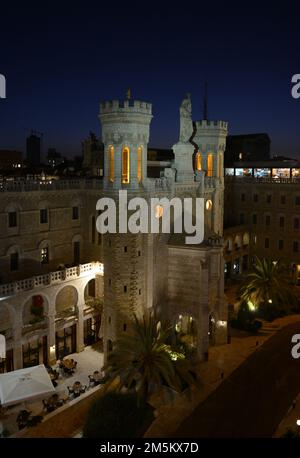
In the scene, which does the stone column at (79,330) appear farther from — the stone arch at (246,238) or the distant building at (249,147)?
the distant building at (249,147)

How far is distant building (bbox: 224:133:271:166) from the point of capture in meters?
89.2

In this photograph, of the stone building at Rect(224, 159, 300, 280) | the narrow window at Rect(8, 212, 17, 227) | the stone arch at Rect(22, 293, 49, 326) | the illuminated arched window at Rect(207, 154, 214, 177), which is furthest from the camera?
the stone building at Rect(224, 159, 300, 280)

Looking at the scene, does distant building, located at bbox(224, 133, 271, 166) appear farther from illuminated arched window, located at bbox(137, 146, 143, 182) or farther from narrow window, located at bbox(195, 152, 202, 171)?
illuminated arched window, located at bbox(137, 146, 143, 182)

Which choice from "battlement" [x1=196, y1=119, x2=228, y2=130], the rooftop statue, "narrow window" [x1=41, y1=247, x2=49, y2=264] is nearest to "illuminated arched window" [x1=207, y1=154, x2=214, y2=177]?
"battlement" [x1=196, y1=119, x2=228, y2=130]

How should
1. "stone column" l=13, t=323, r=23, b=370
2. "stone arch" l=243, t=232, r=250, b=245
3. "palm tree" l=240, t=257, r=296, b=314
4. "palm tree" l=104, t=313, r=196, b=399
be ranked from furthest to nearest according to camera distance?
"stone arch" l=243, t=232, r=250, b=245 < "palm tree" l=240, t=257, r=296, b=314 < "stone column" l=13, t=323, r=23, b=370 < "palm tree" l=104, t=313, r=196, b=399

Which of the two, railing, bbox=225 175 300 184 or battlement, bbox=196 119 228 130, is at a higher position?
battlement, bbox=196 119 228 130

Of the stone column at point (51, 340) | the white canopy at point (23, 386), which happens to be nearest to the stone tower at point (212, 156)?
the stone column at point (51, 340)

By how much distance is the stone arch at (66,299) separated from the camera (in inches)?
1733

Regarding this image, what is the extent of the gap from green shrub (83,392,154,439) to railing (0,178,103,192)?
19546mm

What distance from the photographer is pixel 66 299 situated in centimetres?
4528

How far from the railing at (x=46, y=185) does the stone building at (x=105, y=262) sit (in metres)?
0.10

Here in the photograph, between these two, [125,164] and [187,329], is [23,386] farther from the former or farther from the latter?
[125,164]
